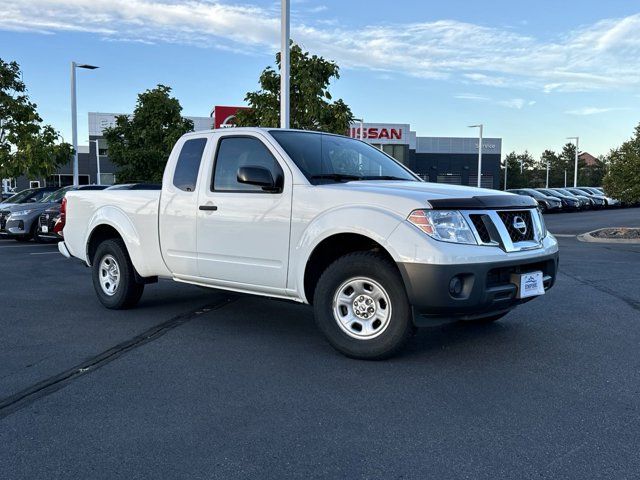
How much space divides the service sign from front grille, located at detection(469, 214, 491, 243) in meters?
45.8

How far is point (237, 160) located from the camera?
5785 mm

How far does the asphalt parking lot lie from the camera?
3100 millimetres

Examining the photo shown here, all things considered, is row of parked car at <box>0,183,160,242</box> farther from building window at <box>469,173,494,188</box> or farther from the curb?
building window at <box>469,173,494,188</box>

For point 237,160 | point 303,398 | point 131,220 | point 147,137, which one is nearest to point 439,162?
point 147,137

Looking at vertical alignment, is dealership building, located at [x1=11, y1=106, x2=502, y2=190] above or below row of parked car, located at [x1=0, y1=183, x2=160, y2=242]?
above

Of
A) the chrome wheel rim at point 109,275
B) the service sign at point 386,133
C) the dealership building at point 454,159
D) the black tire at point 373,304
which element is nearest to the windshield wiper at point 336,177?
the black tire at point 373,304

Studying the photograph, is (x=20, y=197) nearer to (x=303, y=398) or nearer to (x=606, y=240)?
(x=303, y=398)

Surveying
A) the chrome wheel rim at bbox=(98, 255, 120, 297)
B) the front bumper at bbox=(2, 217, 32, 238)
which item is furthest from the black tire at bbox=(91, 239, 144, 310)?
the front bumper at bbox=(2, 217, 32, 238)

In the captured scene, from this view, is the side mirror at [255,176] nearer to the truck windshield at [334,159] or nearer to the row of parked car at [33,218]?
the truck windshield at [334,159]

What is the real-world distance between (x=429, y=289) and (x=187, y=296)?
438 centimetres

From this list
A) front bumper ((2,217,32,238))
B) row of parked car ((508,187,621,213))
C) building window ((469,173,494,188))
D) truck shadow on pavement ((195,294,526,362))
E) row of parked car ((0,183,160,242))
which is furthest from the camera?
building window ((469,173,494,188))

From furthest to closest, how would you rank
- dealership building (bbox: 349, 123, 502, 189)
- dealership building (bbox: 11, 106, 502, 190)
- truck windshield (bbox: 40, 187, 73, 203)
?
dealership building (bbox: 349, 123, 502, 189) < dealership building (bbox: 11, 106, 502, 190) < truck windshield (bbox: 40, 187, 73, 203)

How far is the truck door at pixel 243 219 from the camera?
525cm

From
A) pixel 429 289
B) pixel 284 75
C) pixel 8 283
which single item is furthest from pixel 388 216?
pixel 284 75
